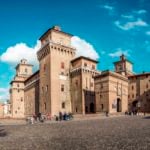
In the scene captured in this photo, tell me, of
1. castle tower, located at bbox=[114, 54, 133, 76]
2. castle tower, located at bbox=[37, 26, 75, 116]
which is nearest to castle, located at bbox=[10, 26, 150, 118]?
castle tower, located at bbox=[37, 26, 75, 116]

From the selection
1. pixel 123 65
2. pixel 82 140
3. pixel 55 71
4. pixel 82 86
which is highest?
pixel 123 65

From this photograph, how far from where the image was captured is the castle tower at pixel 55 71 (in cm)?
6175

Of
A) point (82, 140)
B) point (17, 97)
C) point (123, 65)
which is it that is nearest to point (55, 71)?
point (17, 97)

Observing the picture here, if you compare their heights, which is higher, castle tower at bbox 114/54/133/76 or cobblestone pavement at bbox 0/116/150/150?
castle tower at bbox 114/54/133/76

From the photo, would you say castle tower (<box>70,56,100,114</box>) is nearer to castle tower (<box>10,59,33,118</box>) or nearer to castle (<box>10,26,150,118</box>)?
castle (<box>10,26,150,118</box>)

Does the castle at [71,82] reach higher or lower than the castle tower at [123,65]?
lower

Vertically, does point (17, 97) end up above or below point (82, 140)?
above

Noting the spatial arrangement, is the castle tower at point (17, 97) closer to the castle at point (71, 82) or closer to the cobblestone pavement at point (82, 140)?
the castle at point (71, 82)

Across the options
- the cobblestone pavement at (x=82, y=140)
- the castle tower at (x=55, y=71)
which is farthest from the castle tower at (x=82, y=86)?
the cobblestone pavement at (x=82, y=140)

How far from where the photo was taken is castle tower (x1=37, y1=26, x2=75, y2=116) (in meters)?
61.8

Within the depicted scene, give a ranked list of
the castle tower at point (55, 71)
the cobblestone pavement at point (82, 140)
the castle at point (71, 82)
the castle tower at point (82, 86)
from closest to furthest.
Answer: the cobblestone pavement at point (82, 140) → the castle at point (71, 82) → the castle tower at point (55, 71) → the castle tower at point (82, 86)

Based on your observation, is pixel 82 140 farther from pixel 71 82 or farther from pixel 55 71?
pixel 71 82

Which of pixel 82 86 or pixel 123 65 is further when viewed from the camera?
pixel 123 65

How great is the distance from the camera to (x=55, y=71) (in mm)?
62844
